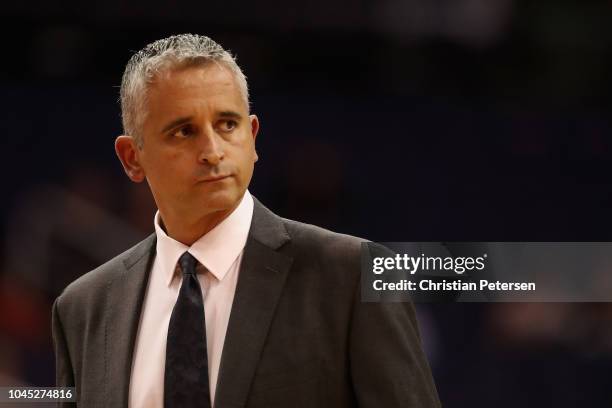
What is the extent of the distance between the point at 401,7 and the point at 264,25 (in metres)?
0.29

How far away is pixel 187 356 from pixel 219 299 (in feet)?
0.29

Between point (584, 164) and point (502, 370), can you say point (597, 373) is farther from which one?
point (584, 164)

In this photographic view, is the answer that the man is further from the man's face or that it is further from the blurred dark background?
the blurred dark background

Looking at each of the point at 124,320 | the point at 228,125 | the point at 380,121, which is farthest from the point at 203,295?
the point at 380,121

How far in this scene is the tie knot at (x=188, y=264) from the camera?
1347 millimetres

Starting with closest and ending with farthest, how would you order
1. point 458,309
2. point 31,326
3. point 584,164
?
1. point 458,309
2. point 584,164
3. point 31,326

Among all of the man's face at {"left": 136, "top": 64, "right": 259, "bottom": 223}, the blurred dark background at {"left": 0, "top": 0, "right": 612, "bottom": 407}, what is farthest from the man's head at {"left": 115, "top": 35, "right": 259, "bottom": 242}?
the blurred dark background at {"left": 0, "top": 0, "right": 612, "bottom": 407}

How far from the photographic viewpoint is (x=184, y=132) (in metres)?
1.32

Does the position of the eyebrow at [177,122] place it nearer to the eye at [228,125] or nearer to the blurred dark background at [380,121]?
the eye at [228,125]

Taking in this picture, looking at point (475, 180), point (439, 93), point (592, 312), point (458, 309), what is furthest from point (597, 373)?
point (439, 93)

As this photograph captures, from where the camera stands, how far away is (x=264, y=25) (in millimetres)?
2107

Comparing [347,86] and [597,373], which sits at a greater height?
[347,86]

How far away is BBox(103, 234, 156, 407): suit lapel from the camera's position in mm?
1337

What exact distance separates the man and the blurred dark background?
27.2 inches
